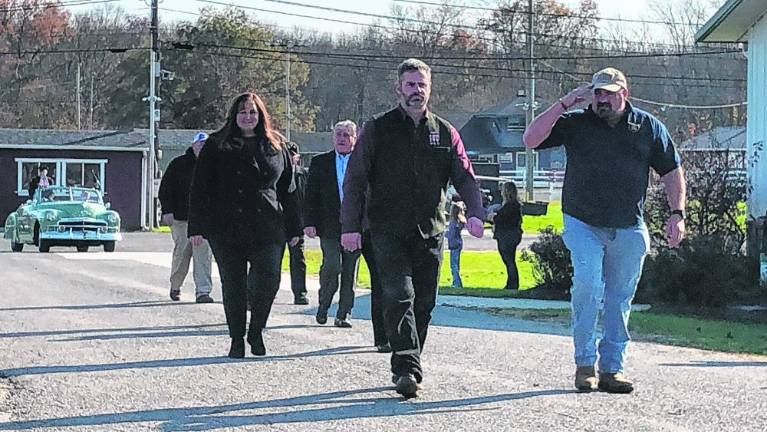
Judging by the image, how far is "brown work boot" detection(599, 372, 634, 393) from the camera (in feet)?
23.6

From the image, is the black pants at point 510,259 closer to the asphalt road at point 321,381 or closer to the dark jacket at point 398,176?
the asphalt road at point 321,381

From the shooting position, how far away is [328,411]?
6.71 meters

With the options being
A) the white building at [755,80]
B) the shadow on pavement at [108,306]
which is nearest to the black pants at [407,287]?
the shadow on pavement at [108,306]

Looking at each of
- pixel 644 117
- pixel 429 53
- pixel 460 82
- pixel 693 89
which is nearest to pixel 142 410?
pixel 644 117

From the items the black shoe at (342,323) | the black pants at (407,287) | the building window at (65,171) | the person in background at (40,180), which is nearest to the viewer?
the black pants at (407,287)

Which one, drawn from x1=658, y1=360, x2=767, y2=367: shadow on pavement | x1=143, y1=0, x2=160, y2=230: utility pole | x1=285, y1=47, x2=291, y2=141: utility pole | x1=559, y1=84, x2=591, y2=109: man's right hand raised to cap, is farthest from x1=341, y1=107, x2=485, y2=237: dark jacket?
x1=285, y1=47, x2=291, y2=141: utility pole

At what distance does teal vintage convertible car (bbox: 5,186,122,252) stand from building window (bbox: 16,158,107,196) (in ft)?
47.4

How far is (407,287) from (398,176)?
657 millimetres

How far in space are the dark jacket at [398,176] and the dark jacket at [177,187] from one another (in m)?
5.13

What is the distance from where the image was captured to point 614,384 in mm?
7203

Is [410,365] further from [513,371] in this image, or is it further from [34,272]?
[34,272]

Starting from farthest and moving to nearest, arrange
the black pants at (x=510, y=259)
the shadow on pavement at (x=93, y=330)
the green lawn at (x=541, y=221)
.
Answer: the green lawn at (x=541, y=221) < the black pants at (x=510, y=259) < the shadow on pavement at (x=93, y=330)

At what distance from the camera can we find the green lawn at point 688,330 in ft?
34.0

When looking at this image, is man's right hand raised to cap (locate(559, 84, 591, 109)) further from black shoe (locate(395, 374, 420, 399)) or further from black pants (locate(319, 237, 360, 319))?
black pants (locate(319, 237, 360, 319))
